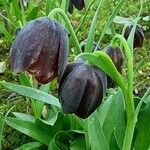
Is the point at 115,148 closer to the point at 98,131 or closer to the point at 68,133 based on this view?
the point at 98,131

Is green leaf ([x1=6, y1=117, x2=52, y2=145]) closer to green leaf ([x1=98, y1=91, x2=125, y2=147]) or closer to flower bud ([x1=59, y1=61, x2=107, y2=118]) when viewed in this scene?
green leaf ([x1=98, y1=91, x2=125, y2=147])

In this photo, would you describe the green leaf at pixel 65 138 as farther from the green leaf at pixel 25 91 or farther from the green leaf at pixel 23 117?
the green leaf at pixel 25 91

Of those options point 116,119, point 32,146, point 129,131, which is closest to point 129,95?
point 129,131

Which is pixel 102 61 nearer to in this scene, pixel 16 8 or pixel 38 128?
pixel 38 128

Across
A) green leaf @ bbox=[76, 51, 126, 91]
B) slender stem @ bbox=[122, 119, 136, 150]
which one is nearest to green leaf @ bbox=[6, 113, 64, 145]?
slender stem @ bbox=[122, 119, 136, 150]

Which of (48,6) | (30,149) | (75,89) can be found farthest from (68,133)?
(75,89)

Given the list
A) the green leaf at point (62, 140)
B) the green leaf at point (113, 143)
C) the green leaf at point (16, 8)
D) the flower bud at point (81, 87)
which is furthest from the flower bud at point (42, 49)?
the green leaf at point (16, 8)
